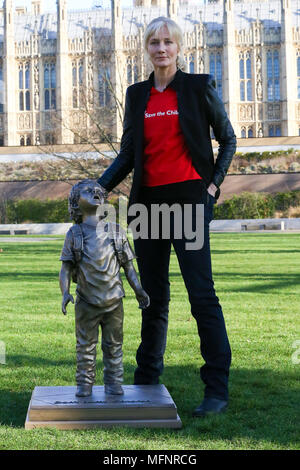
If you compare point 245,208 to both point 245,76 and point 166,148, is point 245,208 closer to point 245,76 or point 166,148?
point 245,76

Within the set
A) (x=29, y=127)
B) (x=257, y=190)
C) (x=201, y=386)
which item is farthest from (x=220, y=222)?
(x=29, y=127)

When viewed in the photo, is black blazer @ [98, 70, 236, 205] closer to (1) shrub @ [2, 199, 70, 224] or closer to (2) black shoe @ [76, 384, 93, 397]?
(2) black shoe @ [76, 384, 93, 397]

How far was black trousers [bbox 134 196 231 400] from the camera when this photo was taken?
339 centimetres

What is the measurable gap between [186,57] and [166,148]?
45.1 metres

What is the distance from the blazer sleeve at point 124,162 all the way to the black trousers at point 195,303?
335 mm

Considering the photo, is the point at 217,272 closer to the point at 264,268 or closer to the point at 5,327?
the point at 264,268

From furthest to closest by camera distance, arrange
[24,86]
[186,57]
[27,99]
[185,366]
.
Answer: [24,86] → [27,99] → [186,57] → [185,366]

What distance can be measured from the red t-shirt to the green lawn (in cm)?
111

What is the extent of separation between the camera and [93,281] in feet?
10.5

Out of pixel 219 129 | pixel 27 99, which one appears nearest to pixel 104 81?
pixel 219 129

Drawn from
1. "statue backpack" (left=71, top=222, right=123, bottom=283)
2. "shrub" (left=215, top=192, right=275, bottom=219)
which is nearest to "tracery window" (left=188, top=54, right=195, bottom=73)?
"shrub" (left=215, top=192, right=275, bottom=219)

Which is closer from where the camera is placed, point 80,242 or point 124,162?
point 80,242

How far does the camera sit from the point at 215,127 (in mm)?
3535

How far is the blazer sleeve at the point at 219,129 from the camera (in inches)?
136
